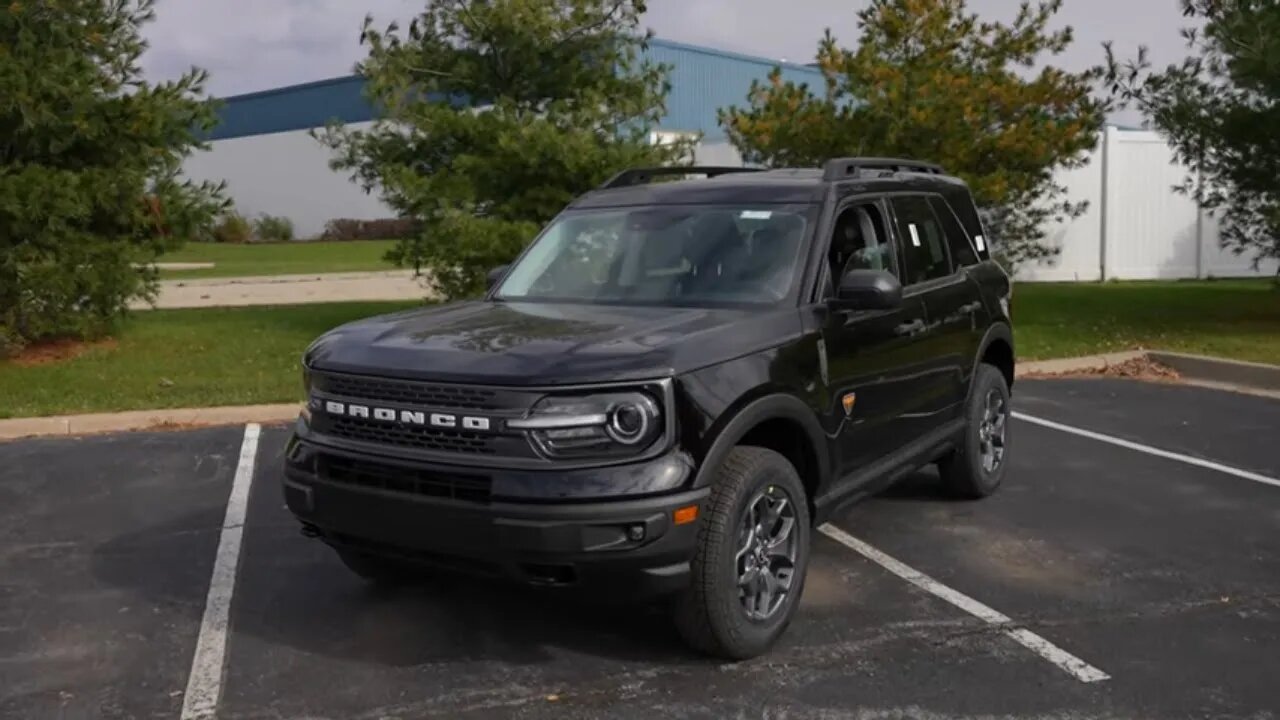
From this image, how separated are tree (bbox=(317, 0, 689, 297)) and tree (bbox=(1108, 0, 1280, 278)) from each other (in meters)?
5.90

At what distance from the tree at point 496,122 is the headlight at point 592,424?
7.94 meters

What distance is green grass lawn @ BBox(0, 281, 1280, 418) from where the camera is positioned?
10344 millimetres

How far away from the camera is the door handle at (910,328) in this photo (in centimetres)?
576

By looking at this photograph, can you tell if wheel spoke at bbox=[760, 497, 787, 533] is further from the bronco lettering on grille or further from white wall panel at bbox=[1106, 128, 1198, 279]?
white wall panel at bbox=[1106, 128, 1198, 279]

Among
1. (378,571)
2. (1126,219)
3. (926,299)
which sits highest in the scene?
(1126,219)

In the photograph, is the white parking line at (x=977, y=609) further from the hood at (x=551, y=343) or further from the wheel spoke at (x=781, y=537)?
the hood at (x=551, y=343)

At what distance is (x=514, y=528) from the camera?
4.09 metres

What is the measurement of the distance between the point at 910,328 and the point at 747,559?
1.82 meters

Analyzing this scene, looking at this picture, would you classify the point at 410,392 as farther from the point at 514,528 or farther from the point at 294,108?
the point at 294,108

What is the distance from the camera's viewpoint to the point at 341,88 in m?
52.4

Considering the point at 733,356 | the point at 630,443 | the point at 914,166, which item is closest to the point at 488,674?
the point at 630,443


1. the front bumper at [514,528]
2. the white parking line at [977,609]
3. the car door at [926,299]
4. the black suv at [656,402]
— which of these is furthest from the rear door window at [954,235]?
the front bumper at [514,528]

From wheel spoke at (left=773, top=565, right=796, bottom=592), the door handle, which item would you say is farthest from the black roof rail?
Answer: wheel spoke at (left=773, top=565, right=796, bottom=592)

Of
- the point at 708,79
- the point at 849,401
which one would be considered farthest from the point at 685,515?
the point at 708,79
